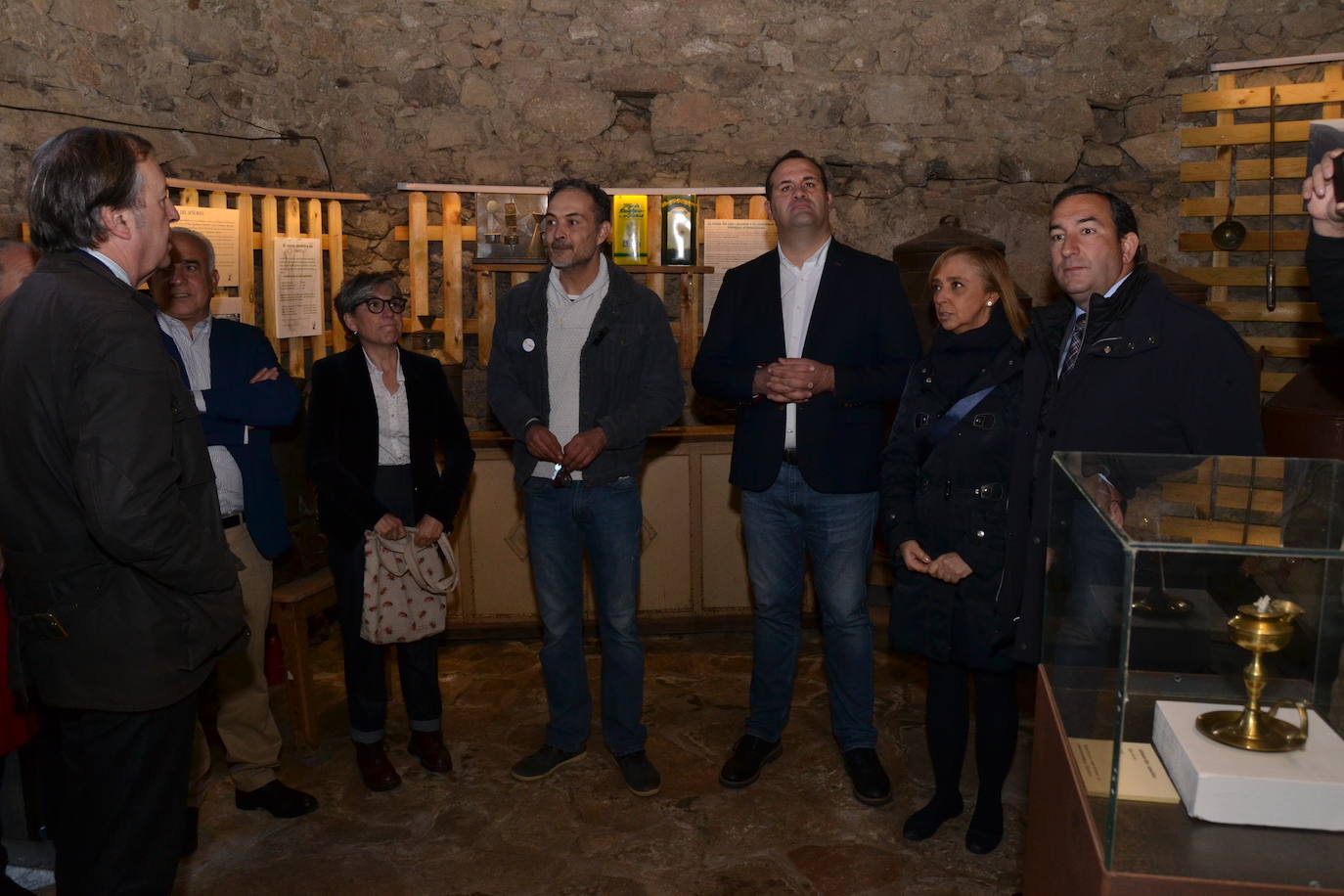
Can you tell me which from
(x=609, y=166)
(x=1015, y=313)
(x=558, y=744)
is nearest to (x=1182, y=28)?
(x=609, y=166)

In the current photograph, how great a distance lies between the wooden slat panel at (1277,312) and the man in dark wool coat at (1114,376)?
9.01ft

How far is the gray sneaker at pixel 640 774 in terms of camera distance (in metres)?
3.31

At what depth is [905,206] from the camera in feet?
17.9

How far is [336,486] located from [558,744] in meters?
1.09

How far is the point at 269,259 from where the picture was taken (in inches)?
184

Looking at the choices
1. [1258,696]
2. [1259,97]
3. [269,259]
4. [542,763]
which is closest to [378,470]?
[542,763]

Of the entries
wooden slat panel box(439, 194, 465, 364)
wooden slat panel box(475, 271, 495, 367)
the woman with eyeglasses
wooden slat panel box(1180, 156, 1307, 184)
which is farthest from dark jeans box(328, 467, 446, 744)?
wooden slat panel box(1180, 156, 1307, 184)

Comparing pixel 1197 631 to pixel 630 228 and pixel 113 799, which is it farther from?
pixel 630 228

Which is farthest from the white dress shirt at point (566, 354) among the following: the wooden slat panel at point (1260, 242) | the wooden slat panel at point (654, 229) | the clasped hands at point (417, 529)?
the wooden slat panel at point (1260, 242)

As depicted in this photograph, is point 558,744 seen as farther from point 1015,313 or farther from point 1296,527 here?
point 1296,527

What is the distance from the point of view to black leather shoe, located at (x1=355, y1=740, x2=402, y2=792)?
11.0 feet

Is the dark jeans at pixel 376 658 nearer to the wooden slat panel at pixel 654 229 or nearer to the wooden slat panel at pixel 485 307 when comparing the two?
the wooden slat panel at pixel 485 307

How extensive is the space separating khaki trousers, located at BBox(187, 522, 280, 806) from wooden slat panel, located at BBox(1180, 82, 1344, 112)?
4.60 meters

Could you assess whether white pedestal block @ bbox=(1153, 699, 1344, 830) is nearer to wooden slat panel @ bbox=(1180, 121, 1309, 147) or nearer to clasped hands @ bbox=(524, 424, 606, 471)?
clasped hands @ bbox=(524, 424, 606, 471)
